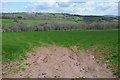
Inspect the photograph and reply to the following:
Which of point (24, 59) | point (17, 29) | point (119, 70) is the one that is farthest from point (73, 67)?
point (17, 29)

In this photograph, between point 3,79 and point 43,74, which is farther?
point 43,74

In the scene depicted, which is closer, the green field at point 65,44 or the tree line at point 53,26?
the green field at point 65,44

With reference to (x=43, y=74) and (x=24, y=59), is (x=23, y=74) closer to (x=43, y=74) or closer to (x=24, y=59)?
(x=43, y=74)

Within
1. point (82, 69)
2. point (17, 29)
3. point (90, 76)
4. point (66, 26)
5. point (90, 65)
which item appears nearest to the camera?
point (90, 76)

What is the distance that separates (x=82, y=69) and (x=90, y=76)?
1.44 metres

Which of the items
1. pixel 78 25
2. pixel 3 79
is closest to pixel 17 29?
pixel 78 25

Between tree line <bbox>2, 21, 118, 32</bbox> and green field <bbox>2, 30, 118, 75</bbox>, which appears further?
tree line <bbox>2, 21, 118, 32</bbox>

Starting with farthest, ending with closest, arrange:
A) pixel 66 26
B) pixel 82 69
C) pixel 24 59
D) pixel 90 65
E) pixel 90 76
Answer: pixel 66 26, pixel 24 59, pixel 90 65, pixel 82 69, pixel 90 76

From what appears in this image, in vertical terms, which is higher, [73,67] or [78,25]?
[78,25]

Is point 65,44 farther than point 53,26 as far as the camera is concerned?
No

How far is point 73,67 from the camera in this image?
10.6 meters

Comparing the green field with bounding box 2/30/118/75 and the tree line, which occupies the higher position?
the tree line

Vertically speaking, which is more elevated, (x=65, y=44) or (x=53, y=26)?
(x=53, y=26)

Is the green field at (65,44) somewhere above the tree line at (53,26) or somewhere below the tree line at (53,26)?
below
